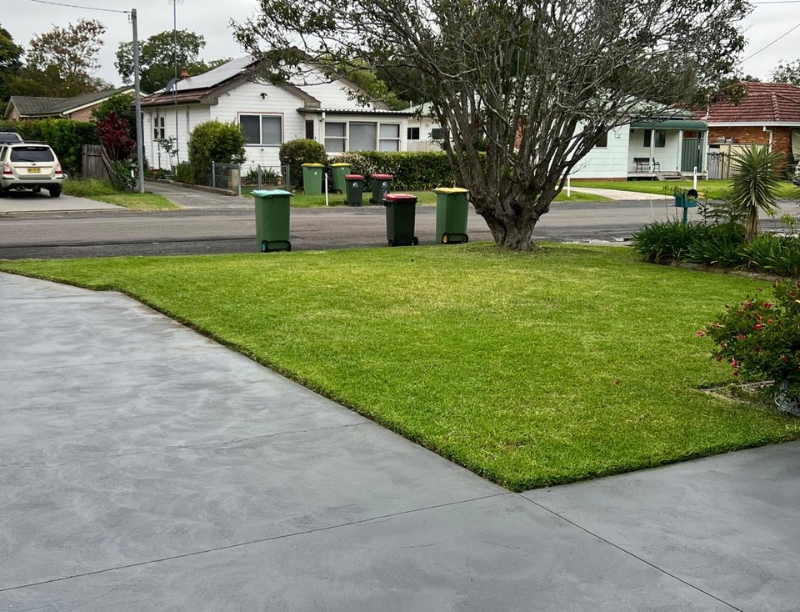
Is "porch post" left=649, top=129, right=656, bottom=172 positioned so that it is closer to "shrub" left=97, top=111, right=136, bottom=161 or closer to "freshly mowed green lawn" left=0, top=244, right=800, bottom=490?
"shrub" left=97, top=111, right=136, bottom=161

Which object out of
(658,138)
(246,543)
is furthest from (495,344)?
(658,138)

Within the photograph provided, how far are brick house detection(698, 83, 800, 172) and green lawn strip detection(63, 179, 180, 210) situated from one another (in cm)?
2972

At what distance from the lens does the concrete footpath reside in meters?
3.80

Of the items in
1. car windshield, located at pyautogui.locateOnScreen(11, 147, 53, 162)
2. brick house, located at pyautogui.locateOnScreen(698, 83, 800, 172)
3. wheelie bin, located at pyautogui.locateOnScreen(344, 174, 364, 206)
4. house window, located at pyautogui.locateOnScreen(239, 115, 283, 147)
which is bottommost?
wheelie bin, located at pyautogui.locateOnScreen(344, 174, 364, 206)

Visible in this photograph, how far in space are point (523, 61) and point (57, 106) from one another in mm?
51260

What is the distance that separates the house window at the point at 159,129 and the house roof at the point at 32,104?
22.9m

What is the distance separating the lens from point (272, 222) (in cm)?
1659

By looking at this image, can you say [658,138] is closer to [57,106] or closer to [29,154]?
[29,154]

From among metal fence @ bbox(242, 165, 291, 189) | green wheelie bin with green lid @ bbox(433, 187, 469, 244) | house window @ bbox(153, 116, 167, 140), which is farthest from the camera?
house window @ bbox(153, 116, 167, 140)

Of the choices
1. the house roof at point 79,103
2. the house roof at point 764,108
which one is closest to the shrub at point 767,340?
the house roof at point 764,108

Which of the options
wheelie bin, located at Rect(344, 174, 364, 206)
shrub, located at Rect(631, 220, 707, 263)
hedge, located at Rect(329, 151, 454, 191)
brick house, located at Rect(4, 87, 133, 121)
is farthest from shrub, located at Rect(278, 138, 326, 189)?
brick house, located at Rect(4, 87, 133, 121)

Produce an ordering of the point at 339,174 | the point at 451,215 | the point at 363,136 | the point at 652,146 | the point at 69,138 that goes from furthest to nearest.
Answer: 1. the point at 652,146
2. the point at 363,136
3. the point at 69,138
4. the point at 339,174
5. the point at 451,215

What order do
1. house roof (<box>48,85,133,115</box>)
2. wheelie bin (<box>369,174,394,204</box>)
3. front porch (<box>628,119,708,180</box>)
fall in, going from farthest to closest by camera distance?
house roof (<box>48,85,133,115</box>)
front porch (<box>628,119,708,180</box>)
wheelie bin (<box>369,174,394,204</box>)

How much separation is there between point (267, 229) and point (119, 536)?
41.2 ft
